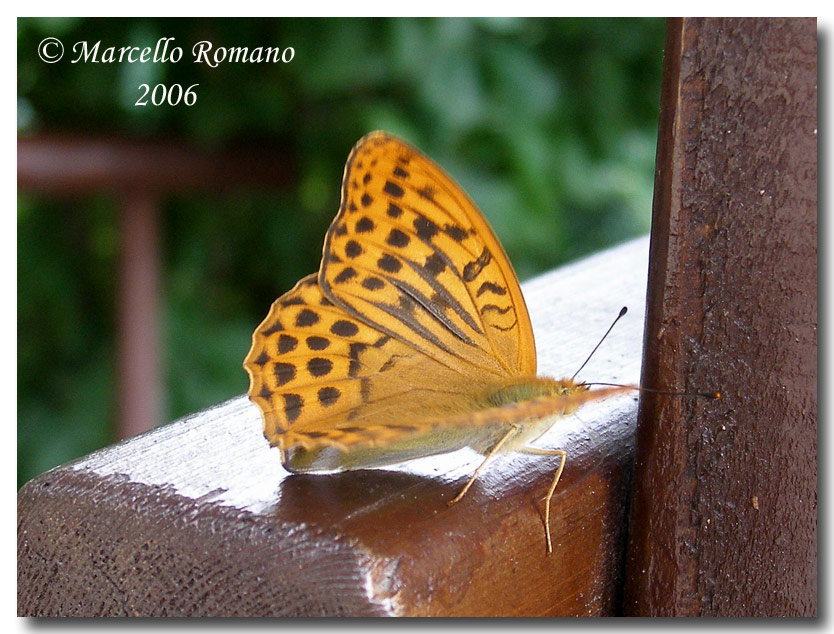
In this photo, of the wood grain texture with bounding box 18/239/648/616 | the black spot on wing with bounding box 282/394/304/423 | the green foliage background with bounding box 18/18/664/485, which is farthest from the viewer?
the green foliage background with bounding box 18/18/664/485

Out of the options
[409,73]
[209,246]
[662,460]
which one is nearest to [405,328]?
[662,460]

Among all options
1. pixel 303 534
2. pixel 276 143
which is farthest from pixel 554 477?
pixel 276 143

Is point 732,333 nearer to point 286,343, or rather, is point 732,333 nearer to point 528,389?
point 528,389

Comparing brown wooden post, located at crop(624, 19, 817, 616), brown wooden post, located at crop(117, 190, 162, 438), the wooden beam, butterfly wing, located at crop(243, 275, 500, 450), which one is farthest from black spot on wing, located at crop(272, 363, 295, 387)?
brown wooden post, located at crop(117, 190, 162, 438)

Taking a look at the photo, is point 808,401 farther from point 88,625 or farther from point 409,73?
point 409,73

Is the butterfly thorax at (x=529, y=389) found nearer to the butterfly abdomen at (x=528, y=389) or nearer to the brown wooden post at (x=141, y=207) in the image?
the butterfly abdomen at (x=528, y=389)

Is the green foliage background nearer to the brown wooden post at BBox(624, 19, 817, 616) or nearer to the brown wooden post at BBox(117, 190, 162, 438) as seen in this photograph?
the brown wooden post at BBox(117, 190, 162, 438)
